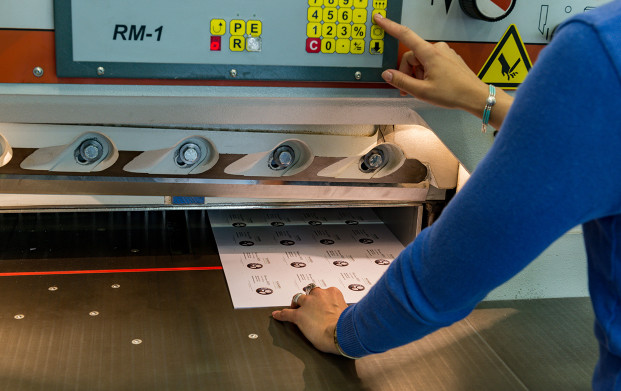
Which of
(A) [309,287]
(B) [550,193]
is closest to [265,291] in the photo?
(A) [309,287]

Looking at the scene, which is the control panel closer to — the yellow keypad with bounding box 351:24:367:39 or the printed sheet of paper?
the yellow keypad with bounding box 351:24:367:39

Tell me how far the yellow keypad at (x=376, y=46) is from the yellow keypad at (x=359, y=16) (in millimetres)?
43

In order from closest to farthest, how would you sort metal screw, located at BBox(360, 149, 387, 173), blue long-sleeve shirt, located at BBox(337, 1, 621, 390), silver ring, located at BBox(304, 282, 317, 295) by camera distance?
blue long-sleeve shirt, located at BBox(337, 1, 621, 390) < silver ring, located at BBox(304, 282, 317, 295) < metal screw, located at BBox(360, 149, 387, 173)

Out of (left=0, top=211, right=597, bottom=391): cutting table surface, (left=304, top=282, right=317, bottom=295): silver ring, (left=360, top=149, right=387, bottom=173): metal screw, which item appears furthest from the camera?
(left=360, top=149, right=387, bottom=173): metal screw

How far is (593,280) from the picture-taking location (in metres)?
0.73

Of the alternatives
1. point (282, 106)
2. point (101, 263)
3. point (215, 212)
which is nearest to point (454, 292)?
point (282, 106)

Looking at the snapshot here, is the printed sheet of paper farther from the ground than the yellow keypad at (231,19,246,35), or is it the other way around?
the yellow keypad at (231,19,246,35)

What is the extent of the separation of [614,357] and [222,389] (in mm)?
574

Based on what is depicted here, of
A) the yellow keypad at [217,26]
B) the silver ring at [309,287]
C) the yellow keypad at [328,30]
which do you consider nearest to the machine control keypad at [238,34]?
the yellow keypad at [217,26]

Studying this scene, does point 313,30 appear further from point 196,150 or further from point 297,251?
point 297,251

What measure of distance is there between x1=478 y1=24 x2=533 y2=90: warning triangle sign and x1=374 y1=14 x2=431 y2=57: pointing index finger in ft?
0.51

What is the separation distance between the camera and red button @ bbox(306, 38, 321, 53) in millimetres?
1171

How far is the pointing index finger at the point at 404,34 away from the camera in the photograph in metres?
1.16

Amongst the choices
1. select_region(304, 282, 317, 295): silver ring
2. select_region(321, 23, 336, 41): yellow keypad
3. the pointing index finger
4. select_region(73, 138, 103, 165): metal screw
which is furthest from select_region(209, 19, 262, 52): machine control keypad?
select_region(304, 282, 317, 295): silver ring
